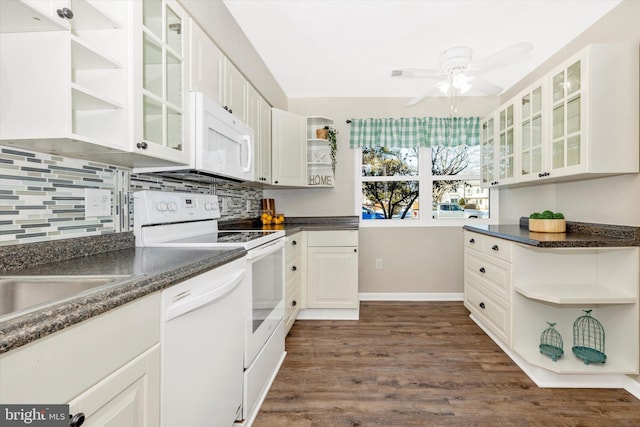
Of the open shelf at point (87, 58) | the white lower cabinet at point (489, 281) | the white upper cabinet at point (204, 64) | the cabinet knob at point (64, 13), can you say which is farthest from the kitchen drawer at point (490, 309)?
the cabinet knob at point (64, 13)

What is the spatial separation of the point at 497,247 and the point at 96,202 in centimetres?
258

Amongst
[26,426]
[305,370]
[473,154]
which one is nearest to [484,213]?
[473,154]

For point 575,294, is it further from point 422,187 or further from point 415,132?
point 415,132

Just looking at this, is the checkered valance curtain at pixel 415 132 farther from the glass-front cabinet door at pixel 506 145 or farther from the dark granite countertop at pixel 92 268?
the dark granite countertop at pixel 92 268

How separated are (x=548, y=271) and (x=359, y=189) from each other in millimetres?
2164

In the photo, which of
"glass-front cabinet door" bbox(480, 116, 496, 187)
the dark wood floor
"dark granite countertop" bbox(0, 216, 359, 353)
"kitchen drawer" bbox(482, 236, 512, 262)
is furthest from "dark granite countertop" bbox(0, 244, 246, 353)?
"glass-front cabinet door" bbox(480, 116, 496, 187)

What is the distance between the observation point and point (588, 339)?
2195 mm

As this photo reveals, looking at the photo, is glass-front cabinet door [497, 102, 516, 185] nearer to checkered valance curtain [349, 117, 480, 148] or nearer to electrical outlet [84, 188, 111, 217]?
checkered valance curtain [349, 117, 480, 148]

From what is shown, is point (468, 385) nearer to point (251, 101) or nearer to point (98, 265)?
point (98, 265)

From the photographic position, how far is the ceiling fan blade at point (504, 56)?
1950mm

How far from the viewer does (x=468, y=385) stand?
2.04 metres

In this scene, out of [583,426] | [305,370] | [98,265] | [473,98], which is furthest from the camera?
[473,98]

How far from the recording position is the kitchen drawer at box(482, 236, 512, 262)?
234 cm

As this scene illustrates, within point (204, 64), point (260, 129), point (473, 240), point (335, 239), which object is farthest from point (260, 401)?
point (473, 240)
